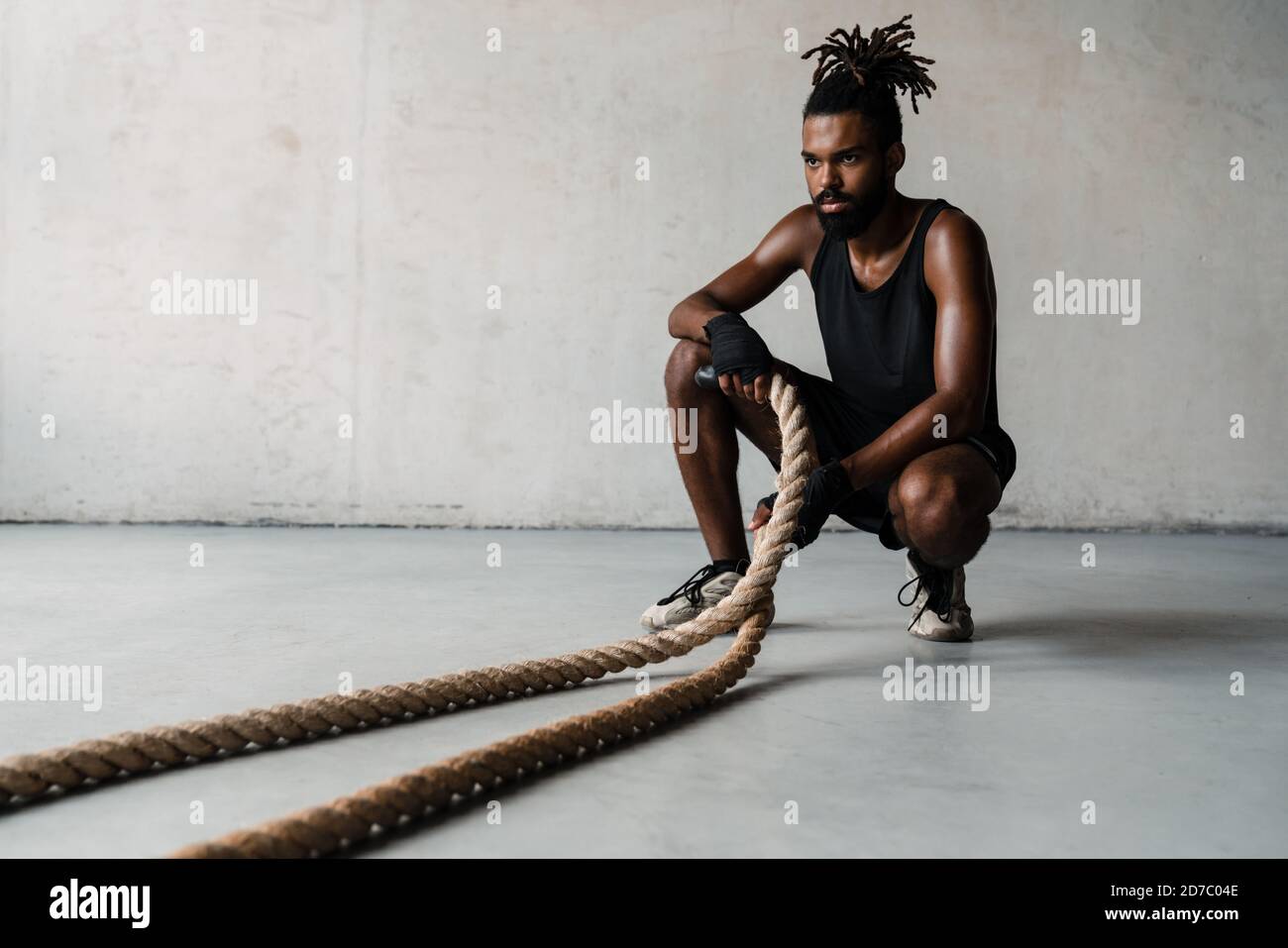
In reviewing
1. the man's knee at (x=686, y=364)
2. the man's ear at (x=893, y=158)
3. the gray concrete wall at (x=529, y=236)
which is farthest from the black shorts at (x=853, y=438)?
the gray concrete wall at (x=529, y=236)

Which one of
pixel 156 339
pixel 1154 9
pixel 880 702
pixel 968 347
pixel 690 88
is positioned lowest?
pixel 880 702

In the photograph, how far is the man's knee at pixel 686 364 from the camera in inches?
97.3

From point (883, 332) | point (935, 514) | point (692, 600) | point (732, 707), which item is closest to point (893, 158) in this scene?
point (883, 332)

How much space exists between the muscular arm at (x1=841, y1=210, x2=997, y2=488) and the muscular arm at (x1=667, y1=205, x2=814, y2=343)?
0.45 meters

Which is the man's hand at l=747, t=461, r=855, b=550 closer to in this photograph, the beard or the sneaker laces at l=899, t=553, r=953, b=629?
the sneaker laces at l=899, t=553, r=953, b=629

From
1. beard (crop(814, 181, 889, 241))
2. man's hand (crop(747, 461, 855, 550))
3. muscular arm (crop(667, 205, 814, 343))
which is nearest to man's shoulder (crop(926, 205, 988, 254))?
beard (crop(814, 181, 889, 241))

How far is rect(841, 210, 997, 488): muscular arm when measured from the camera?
2096 mm

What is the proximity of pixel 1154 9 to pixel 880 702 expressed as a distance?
421 cm

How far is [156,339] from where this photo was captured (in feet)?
15.0

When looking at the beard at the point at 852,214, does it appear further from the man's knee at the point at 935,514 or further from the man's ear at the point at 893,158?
the man's knee at the point at 935,514

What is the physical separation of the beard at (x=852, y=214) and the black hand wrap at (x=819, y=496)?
54 centimetres

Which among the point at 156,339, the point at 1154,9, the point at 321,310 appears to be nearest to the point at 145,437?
the point at 156,339
